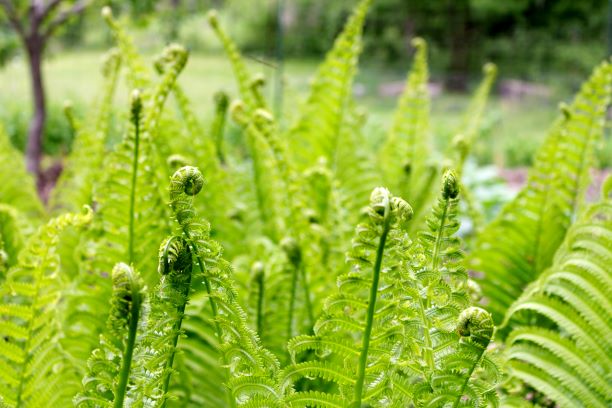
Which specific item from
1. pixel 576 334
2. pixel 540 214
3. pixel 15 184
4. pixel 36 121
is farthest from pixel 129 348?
pixel 36 121

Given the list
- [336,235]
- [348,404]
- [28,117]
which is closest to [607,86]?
[336,235]

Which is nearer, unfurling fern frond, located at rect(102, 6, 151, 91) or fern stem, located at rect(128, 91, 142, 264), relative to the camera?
fern stem, located at rect(128, 91, 142, 264)

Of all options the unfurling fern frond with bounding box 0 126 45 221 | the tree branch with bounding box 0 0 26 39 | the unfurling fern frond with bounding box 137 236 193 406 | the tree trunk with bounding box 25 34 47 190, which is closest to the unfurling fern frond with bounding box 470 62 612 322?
the unfurling fern frond with bounding box 137 236 193 406

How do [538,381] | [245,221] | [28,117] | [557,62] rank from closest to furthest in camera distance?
1. [538,381]
2. [245,221]
3. [28,117]
4. [557,62]

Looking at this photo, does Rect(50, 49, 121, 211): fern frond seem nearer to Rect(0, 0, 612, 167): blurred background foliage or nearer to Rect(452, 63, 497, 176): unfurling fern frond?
Rect(452, 63, 497, 176): unfurling fern frond

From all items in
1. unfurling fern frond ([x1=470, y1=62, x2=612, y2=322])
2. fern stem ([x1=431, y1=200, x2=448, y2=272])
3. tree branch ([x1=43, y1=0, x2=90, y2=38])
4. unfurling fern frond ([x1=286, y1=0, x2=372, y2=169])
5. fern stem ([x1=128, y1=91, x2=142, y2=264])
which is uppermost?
tree branch ([x1=43, y1=0, x2=90, y2=38])

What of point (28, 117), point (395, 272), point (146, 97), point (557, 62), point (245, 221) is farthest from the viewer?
point (557, 62)

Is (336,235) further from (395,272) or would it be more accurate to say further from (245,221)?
(395,272)

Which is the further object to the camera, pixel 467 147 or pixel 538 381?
pixel 467 147
